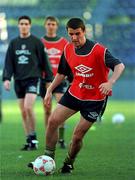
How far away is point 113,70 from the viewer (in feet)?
26.9

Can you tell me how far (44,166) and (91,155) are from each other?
7.93 feet

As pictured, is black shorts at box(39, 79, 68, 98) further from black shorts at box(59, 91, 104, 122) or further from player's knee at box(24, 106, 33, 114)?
black shorts at box(59, 91, 104, 122)

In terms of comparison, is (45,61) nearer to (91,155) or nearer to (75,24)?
(91,155)

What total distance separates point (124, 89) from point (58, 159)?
870 inches

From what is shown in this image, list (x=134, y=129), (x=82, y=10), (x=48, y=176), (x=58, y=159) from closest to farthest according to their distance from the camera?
(x=48, y=176), (x=58, y=159), (x=134, y=129), (x=82, y=10)

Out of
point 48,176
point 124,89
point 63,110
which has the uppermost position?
point 63,110

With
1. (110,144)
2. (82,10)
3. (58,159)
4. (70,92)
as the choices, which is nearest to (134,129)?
(110,144)

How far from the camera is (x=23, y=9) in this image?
30.8m

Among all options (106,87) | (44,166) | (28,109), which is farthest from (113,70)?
(28,109)

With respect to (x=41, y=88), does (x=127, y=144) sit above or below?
below

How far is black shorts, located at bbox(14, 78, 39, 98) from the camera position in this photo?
1202 centimetres

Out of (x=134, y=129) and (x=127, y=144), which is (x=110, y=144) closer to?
(x=127, y=144)

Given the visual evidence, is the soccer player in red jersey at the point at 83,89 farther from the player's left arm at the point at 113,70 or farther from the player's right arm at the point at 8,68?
the player's right arm at the point at 8,68

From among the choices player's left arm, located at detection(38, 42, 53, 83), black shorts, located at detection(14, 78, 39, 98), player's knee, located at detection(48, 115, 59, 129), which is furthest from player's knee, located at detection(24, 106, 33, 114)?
player's knee, located at detection(48, 115, 59, 129)
